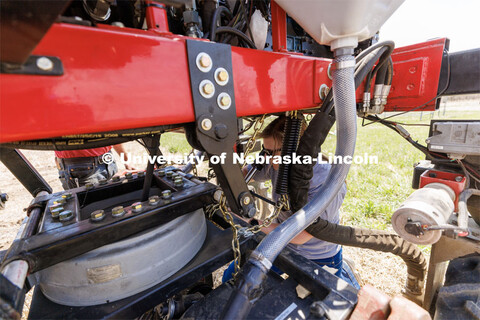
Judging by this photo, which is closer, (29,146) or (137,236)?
(29,146)

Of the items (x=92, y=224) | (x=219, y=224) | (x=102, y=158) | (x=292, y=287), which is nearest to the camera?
(x=92, y=224)

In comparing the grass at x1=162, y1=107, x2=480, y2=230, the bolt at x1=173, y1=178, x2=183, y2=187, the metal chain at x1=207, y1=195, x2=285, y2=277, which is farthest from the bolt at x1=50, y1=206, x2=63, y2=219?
the grass at x1=162, y1=107, x2=480, y2=230

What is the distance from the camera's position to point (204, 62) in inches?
22.6

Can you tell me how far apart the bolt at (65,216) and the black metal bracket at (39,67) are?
0.54m

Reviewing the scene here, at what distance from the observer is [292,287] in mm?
849

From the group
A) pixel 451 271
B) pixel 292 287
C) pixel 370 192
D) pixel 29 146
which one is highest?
pixel 29 146

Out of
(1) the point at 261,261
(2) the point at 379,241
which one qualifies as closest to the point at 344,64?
(1) the point at 261,261

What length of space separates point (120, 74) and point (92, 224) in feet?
1.55

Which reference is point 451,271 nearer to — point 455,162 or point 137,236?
point 455,162

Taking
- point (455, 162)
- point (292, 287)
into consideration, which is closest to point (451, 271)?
point (455, 162)

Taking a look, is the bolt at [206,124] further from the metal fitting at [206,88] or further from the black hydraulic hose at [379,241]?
the black hydraulic hose at [379,241]

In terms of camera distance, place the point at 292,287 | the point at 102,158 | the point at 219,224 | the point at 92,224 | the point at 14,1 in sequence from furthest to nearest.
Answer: the point at 102,158, the point at 219,224, the point at 292,287, the point at 92,224, the point at 14,1

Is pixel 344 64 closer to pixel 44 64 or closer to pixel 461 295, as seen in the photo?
pixel 44 64

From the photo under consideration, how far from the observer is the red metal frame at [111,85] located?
0.41 metres
